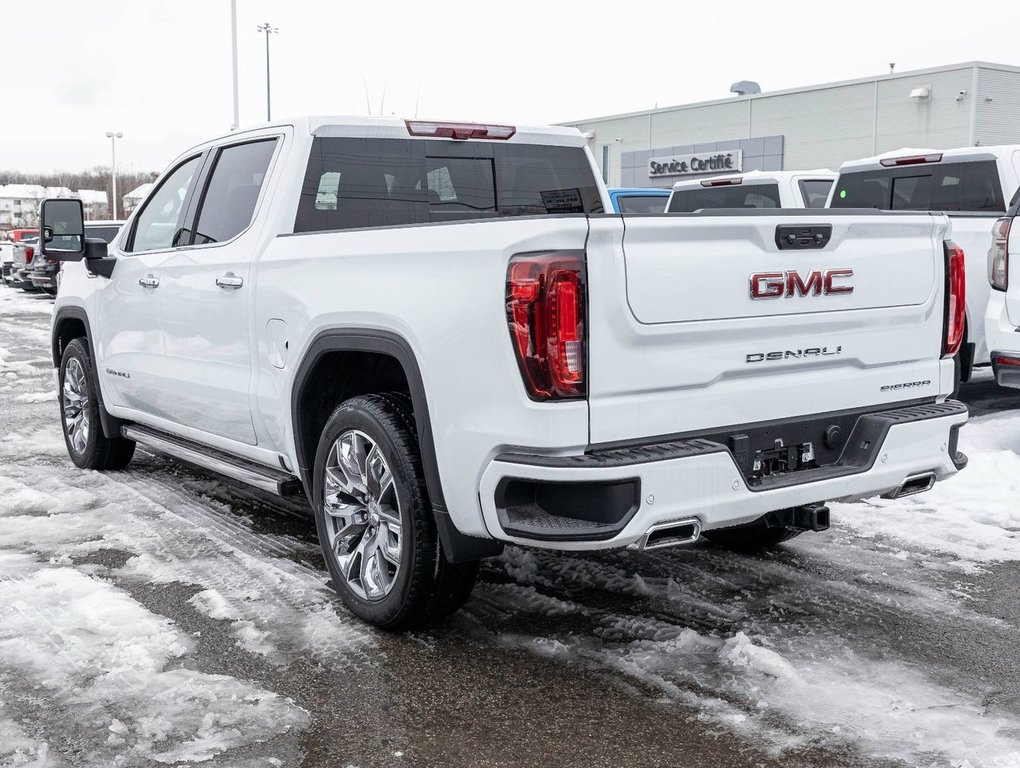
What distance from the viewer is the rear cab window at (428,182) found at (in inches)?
197

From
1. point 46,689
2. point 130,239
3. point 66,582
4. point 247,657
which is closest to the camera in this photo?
point 46,689

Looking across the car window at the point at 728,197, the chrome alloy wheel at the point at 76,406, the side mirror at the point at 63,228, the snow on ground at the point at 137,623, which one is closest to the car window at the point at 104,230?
the car window at the point at 728,197

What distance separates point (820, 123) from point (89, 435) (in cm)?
2886

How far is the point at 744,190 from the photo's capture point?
11.9 meters

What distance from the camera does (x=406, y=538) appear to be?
13.0 ft

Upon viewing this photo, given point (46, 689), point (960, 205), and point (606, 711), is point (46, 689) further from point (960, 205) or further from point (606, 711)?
point (960, 205)

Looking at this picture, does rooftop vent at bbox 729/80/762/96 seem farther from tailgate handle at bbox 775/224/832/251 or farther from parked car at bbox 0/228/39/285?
tailgate handle at bbox 775/224/832/251

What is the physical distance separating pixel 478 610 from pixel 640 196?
31.6 ft

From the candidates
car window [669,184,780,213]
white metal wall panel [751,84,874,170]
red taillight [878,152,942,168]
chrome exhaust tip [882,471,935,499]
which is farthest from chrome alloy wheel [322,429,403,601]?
white metal wall panel [751,84,874,170]

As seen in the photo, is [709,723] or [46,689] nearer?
[709,723]

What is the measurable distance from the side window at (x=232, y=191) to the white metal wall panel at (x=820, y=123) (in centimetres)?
2806

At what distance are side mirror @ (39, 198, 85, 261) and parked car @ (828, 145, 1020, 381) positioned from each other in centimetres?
637

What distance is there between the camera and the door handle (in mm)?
4949

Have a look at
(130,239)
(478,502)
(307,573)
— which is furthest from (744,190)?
(478,502)
